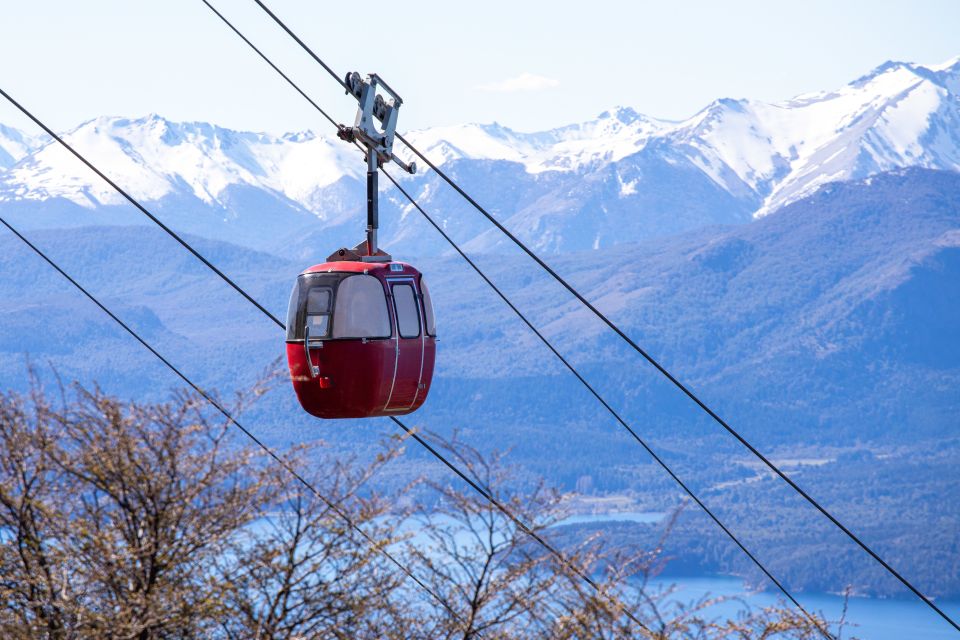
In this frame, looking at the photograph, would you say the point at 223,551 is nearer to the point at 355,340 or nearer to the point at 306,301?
the point at 355,340

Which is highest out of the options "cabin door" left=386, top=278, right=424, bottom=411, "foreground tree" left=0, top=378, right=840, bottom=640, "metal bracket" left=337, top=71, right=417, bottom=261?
"metal bracket" left=337, top=71, right=417, bottom=261

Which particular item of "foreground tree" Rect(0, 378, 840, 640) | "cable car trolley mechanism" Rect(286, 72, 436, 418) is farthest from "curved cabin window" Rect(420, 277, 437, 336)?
"foreground tree" Rect(0, 378, 840, 640)

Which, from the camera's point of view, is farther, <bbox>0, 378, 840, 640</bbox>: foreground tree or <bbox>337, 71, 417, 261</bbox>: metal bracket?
<bbox>337, 71, 417, 261</bbox>: metal bracket

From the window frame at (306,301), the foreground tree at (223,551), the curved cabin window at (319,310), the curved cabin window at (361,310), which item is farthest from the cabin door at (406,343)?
the foreground tree at (223,551)

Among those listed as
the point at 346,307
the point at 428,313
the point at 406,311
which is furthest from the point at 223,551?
the point at 428,313

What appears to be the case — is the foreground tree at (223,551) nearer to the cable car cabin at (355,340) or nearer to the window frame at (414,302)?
the cable car cabin at (355,340)

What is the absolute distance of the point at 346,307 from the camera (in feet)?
74.7

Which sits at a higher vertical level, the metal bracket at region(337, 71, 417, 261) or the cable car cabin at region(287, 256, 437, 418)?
the metal bracket at region(337, 71, 417, 261)

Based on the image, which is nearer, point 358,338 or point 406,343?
point 358,338

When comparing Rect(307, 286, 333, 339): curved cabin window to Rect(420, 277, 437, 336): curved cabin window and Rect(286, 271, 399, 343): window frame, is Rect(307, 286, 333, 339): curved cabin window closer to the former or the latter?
Rect(286, 271, 399, 343): window frame

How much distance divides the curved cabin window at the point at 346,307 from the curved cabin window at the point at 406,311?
0.93 ft

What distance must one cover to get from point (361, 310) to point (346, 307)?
9.0 inches

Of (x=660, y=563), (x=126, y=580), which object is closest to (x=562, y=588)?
(x=660, y=563)

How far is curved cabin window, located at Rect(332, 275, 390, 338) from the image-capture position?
2278 cm
